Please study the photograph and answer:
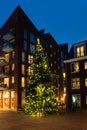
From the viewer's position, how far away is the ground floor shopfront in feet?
168

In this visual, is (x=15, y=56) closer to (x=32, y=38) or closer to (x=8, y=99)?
(x=32, y=38)

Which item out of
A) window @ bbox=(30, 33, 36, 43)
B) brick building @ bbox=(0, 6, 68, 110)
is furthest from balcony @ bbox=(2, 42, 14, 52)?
window @ bbox=(30, 33, 36, 43)

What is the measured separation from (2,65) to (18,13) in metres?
13.0

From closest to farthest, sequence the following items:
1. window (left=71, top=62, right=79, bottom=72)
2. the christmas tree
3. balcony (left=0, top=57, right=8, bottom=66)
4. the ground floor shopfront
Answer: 1. the christmas tree
2. window (left=71, top=62, right=79, bottom=72)
3. the ground floor shopfront
4. balcony (left=0, top=57, right=8, bottom=66)

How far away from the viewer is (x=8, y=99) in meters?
52.9

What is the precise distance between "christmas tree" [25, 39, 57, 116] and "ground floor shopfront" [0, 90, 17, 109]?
67.3 feet

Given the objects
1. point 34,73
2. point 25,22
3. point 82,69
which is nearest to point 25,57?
point 25,22

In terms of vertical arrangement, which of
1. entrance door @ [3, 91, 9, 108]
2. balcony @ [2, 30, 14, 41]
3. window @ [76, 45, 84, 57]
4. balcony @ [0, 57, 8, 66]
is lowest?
entrance door @ [3, 91, 9, 108]

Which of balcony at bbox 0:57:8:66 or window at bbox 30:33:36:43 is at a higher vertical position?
window at bbox 30:33:36:43

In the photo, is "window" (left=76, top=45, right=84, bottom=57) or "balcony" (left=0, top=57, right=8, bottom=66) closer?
"window" (left=76, top=45, right=84, bottom=57)

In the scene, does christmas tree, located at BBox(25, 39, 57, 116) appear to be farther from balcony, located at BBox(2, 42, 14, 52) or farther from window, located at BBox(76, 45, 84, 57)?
balcony, located at BBox(2, 42, 14, 52)

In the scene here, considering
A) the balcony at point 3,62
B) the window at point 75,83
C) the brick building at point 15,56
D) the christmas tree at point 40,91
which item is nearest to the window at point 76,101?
the window at point 75,83

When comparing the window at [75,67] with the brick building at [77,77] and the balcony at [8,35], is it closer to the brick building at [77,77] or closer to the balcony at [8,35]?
the brick building at [77,77]

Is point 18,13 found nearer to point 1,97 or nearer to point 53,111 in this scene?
point 1,97
